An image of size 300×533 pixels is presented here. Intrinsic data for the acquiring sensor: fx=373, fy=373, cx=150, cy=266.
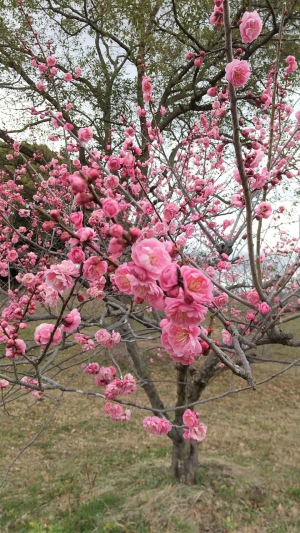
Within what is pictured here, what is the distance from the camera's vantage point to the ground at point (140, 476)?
12.9 ft

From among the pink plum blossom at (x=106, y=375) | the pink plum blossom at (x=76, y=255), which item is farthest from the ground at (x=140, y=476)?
the pink plum blossom at (x=76, y=255)

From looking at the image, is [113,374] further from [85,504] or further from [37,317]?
[85,504]

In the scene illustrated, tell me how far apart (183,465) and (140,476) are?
69 centimetres

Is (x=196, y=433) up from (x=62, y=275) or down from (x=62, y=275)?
down

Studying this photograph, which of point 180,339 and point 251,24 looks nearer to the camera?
point 180,339

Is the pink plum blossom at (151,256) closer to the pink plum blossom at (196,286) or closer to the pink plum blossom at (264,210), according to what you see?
the pink plum blossom at (196,286)

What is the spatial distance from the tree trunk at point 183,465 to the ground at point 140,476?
0.35ft

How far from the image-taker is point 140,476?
4863mm

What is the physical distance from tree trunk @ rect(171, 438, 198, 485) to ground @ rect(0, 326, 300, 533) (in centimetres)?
11

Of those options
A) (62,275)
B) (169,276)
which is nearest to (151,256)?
(169,276)

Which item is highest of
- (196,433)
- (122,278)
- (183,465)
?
(122,278)

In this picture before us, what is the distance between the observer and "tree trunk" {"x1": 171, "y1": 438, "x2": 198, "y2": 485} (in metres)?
4.52

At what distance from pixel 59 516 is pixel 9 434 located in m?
2.74

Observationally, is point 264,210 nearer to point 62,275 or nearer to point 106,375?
point 62,275
